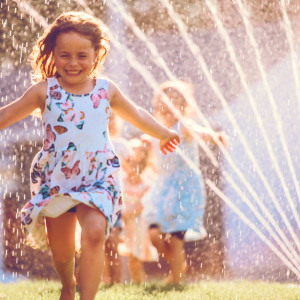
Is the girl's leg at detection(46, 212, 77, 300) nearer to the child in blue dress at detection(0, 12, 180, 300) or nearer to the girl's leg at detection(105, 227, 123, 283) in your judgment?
the child in blue dress at detection(0, 12, 180, 300)

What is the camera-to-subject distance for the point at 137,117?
7.43 feet

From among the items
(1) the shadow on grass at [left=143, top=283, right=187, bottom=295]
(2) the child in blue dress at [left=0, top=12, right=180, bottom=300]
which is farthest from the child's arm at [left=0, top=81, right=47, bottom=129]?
(1) the shadow on grass at [left=143, top=283, right=187, bottom=295]

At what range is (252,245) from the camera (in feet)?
16.6

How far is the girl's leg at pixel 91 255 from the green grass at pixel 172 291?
2.60 feet

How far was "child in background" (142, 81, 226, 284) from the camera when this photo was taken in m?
3.35

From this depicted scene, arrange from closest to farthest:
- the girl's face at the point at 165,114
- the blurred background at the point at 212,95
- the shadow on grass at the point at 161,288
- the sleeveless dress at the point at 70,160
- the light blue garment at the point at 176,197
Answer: the sleeveless dress at the point at 70,160, the shadow on grass at the point at 161,288, the light blue garment at the point at 176,197, the girl's face at the point at 165,114, the blurred background at the point at 212,95

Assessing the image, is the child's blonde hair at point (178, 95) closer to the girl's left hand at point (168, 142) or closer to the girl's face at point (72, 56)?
the girl's left hand at point (168, 142)

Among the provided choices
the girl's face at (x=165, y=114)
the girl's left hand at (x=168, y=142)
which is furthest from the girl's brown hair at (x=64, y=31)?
the girl's face at (x=165, y=114)

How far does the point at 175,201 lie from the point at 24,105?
1579 mm

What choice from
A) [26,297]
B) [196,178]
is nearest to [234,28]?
[196,178]

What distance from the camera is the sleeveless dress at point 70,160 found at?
78.5 inches

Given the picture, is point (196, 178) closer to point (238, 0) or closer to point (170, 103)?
point (170, 103)

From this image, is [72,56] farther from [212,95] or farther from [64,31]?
[212,95]

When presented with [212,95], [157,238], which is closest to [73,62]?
[157,238]
